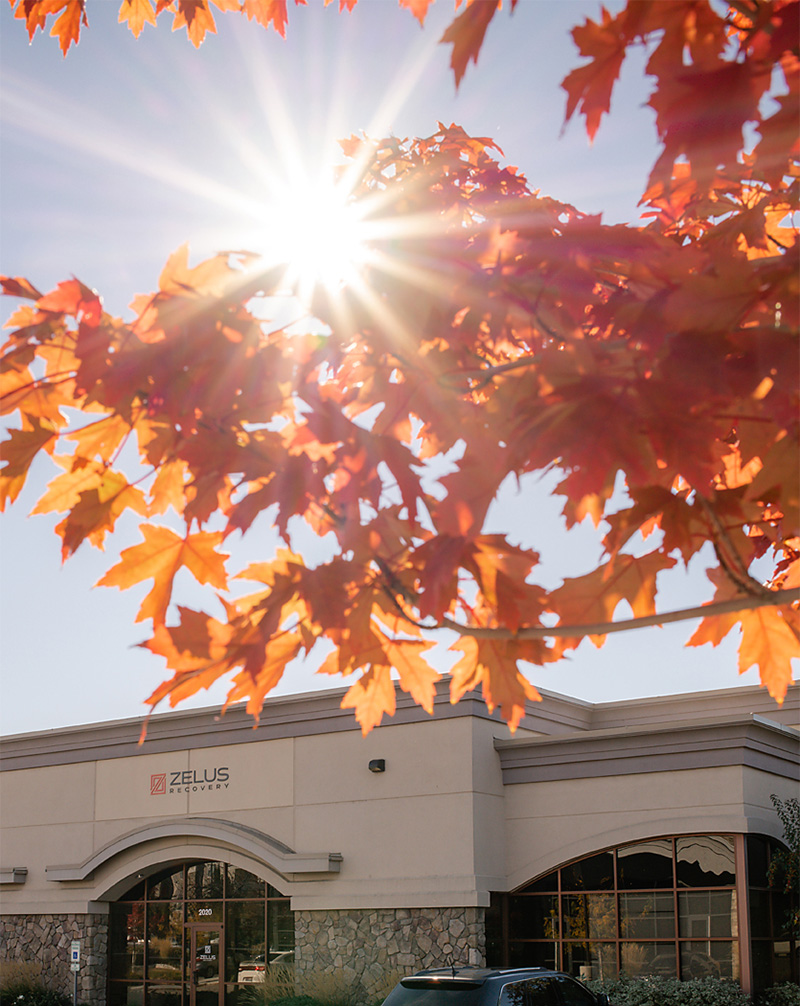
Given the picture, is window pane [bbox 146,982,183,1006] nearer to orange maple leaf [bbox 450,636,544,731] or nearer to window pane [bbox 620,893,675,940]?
window pane [bbox 620,893,675,940]

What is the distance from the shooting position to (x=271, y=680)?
3.00 m

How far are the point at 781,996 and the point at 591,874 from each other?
3348 millimetres

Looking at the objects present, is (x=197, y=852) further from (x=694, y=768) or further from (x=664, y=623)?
(x=664, y=623)

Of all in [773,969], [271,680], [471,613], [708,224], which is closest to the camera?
[271,680]

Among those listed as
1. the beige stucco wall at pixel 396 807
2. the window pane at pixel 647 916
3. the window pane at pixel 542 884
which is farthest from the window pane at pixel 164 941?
the window pane at pixel 647 916

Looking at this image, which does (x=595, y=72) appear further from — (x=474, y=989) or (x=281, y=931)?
(x=281, y=931)

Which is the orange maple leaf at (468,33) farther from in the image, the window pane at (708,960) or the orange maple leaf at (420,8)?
the window pane at (708,960)

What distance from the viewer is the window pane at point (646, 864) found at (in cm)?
1616

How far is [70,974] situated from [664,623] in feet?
73.8

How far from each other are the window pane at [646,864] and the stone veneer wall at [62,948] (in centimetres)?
1162

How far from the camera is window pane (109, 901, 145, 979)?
70.9 ft

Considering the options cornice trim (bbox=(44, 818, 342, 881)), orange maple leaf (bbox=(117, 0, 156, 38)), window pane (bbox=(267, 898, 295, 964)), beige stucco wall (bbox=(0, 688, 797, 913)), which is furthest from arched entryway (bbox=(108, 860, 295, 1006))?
orange maple leaf (bbox=(117, 0, 156, 38))

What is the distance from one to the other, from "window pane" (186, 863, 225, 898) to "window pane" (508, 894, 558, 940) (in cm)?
631

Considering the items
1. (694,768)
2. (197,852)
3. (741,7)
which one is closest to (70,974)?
(197,852)
